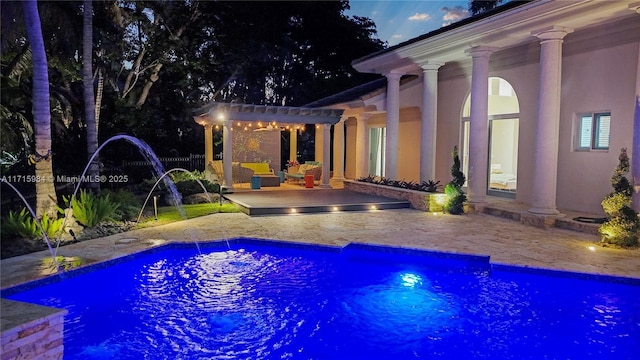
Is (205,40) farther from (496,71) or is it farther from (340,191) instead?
(496,71)

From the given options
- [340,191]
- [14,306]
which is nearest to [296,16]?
[340,191]

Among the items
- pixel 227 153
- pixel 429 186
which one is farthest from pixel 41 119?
pixel 429 186

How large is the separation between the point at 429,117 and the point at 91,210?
10602 mm

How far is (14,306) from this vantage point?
4.39 meters

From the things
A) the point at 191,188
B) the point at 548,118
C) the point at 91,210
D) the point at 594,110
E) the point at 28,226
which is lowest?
the point at 28,226

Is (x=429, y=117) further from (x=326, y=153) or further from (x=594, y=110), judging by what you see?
(x=326, y=153)

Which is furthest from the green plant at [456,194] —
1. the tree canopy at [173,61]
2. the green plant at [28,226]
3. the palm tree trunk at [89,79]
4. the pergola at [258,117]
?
the tree canopy at [173,61]

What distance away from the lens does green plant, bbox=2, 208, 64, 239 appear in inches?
358

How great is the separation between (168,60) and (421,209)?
1369cm

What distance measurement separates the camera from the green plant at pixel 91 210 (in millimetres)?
10297

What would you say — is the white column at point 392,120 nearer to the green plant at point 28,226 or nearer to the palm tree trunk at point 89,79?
the palm tree trunk at point 89,79

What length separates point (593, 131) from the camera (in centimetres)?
1203

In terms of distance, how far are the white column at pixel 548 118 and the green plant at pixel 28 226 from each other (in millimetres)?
10984

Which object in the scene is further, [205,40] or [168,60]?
[205,40]
